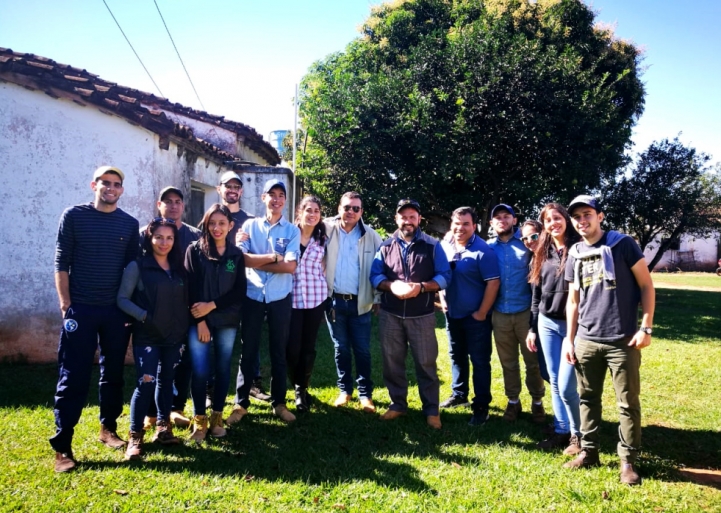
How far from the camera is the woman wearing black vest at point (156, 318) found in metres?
3.59

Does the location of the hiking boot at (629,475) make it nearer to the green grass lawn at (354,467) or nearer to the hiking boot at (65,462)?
the green grass lawn at (354,467)

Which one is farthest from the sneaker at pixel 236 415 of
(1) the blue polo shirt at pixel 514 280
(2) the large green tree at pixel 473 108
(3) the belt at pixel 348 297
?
(2) the large green tree at pixel 473 108

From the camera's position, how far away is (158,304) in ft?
11.9

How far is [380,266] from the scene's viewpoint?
4625 millimetres

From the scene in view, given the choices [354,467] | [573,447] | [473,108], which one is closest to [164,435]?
[354,467]

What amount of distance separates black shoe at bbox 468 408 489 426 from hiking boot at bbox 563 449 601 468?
971mm

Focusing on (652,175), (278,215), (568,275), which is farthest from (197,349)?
(652,175)

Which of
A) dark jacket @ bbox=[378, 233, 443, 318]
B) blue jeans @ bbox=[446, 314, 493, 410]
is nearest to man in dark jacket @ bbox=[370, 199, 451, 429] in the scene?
dark jacket @ bbox=[378, 233, 443, 318]

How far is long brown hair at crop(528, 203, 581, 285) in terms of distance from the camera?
3871mm

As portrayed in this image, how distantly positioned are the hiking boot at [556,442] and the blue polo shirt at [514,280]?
112 centimetres

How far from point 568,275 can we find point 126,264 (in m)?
3.49

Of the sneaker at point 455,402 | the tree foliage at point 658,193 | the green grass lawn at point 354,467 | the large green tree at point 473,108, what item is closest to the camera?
the green grass lawn at point 354,467

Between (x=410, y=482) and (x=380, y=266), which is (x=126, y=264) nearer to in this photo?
(x=380, y=266)

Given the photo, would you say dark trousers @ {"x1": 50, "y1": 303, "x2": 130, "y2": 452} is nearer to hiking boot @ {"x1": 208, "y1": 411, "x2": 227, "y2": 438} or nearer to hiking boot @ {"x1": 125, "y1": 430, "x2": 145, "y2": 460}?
hiking boot @ {"x1": 125, "y1": 430, "x2": 145, "y2": 460}
